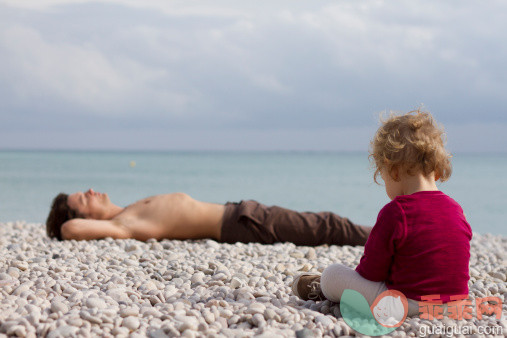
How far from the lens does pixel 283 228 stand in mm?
5699

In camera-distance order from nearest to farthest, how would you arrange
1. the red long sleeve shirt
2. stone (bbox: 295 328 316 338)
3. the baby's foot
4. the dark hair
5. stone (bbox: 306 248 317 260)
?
stone (bbox: 295 328 316 338) → the red long sleeve shirt → the baby's foot → stone (bbox: 306 248 317 260) → the dark hair

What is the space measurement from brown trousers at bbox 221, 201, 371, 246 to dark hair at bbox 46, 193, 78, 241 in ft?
5.80

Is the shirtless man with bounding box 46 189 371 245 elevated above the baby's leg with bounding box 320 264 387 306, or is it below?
above

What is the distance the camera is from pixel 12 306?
9.30 feet

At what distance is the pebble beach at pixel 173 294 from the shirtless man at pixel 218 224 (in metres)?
0.56

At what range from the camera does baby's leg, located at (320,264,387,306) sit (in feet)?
9.11

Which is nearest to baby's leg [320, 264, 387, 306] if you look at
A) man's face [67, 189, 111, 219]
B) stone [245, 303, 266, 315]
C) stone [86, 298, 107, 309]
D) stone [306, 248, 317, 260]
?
stone [245, 303, 266, 315]

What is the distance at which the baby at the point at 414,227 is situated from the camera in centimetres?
262

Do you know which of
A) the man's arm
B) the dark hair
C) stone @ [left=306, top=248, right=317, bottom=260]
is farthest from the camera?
the dark hair

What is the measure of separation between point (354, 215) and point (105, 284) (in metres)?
12.7

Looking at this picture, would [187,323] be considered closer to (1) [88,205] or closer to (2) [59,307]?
(2) [59,307]

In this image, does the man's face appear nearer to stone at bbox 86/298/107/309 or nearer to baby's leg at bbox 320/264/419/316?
stone at bbox 86/298/107/309

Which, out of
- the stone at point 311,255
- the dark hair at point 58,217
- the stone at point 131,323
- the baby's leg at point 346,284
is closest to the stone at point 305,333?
the baby's leg at point 346,284

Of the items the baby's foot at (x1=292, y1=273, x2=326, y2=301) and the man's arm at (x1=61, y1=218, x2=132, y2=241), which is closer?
the baby's foot at (x1=292, y1=273, x2=326, y2=301)
